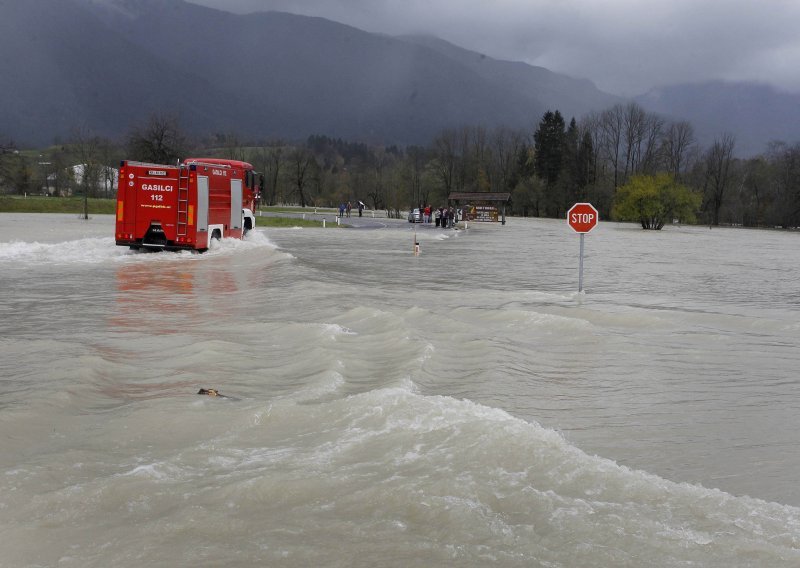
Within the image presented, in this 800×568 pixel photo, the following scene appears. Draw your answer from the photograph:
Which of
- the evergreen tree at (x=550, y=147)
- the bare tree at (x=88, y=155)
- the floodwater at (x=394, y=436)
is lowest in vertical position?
the floodwater at (x=394, y=436)

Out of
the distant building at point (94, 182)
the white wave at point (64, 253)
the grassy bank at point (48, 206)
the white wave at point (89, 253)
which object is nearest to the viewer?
the white wave at point (64, 253)

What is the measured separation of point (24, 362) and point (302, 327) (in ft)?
12.5

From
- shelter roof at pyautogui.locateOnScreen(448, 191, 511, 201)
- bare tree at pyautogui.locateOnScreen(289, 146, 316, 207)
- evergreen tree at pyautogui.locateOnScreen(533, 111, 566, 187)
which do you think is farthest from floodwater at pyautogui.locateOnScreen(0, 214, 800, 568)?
evergreen tree at pyautogui.locateOnScreen(533, 111, 566, 187)

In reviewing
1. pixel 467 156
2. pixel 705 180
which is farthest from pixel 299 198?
pixel 705 180

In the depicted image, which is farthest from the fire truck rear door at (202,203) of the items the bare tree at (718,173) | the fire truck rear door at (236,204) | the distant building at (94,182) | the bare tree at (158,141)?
the bare tree at (718,173)

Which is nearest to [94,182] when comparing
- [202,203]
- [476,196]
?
[476,196]

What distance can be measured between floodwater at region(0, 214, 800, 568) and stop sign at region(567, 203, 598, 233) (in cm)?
377

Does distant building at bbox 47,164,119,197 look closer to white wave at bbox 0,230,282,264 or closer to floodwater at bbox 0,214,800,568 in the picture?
white wave at bbox 0,230,282,264

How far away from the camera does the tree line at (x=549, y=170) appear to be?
114m

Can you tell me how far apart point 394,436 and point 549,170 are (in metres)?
136

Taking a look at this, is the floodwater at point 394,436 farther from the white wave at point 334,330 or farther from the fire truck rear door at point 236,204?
the fire truck rear door at point 236,204

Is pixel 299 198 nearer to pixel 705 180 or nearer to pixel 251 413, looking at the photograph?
pixel 705 180

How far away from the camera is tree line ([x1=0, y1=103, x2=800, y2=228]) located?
113500mm

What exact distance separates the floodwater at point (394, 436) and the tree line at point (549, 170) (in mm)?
87330
